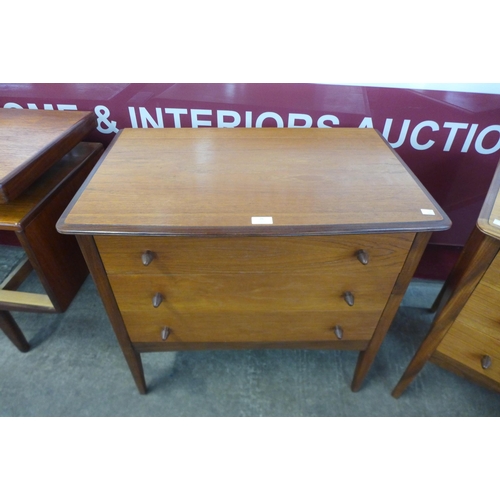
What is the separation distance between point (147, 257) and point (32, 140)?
0.54 metres

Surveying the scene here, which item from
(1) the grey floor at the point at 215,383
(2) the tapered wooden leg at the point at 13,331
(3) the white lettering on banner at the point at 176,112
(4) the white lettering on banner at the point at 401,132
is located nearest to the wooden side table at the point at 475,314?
(1) the grey floor at the point at 215,383

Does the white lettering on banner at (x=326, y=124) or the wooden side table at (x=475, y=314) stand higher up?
the white lettering on banner at (x=326, y=124)

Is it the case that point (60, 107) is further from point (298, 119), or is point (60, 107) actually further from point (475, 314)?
point (475, 314)

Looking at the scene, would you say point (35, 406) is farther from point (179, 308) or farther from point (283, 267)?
point (283, 267)

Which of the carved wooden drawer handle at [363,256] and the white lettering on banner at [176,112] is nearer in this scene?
the carved wooden drawer handle at [363,256]

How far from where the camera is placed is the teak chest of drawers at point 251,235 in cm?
70

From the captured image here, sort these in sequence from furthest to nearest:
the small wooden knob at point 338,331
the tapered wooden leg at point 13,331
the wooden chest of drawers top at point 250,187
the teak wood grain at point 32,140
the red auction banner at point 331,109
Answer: the tapered wooden leg at point 13,331 < the red auction banner at point 331,109 < the small wooden knob at point 338,331 < the teak wood grain at point 32,140 < the wooden chest of drawers top at point 250,187

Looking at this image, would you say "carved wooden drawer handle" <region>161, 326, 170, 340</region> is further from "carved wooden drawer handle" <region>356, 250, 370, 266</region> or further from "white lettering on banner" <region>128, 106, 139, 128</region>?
"white lettering on banner" <region>128, 106, 139, 128</region>

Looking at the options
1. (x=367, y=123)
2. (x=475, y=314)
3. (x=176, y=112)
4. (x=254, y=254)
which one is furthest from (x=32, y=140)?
(x=475, y=314)

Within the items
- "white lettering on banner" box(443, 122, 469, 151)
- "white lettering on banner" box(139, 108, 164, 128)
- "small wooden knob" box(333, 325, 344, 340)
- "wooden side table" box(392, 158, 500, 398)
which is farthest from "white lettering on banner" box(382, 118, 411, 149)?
"white lettering on banner" box(139, 108, 164, 128)

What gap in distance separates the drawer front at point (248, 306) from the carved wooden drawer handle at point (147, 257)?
0.08 m

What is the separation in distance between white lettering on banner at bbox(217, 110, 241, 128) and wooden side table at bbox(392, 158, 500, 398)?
77 cm

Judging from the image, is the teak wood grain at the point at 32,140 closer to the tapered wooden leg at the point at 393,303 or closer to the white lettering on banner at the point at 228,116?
the white lettering on banner at the point at 228,116
